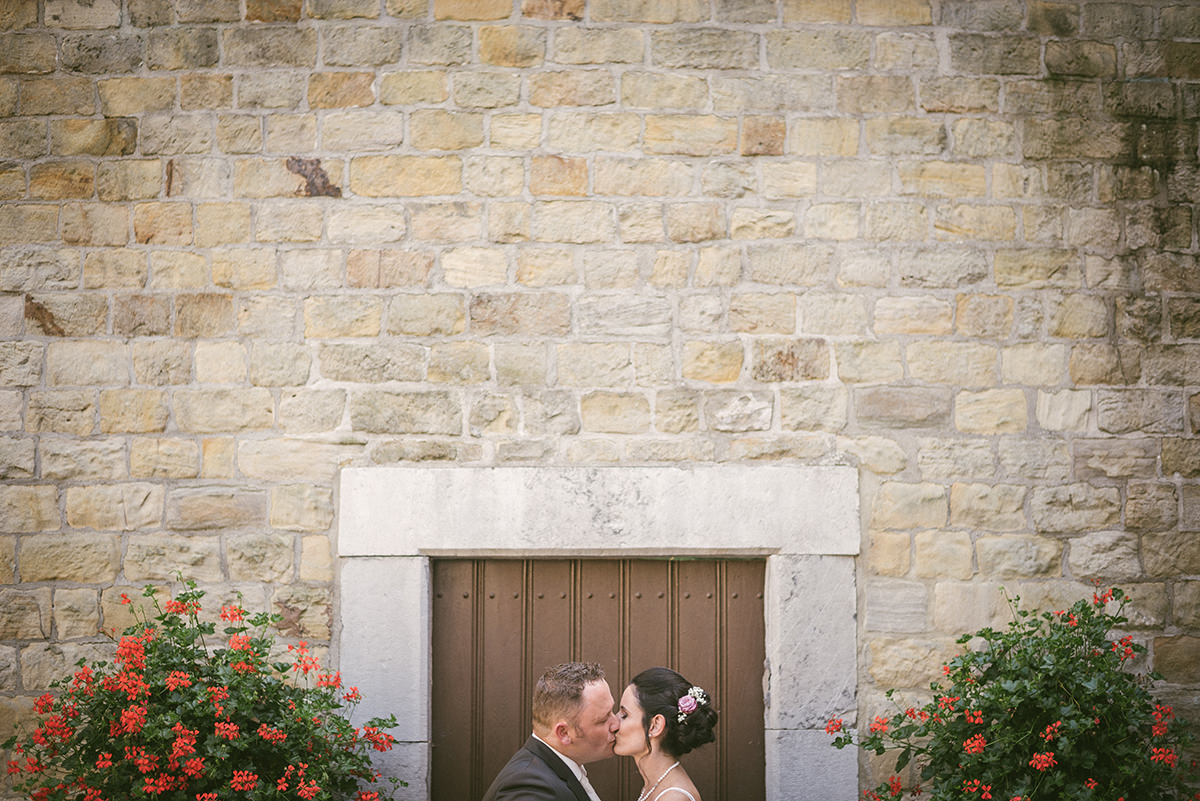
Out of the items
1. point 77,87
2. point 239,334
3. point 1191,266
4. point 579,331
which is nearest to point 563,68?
point 579,331

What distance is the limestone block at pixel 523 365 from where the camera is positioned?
390 cm

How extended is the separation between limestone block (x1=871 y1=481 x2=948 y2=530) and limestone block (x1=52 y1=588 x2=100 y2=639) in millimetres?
2823

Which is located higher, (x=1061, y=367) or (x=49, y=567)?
(x=1061, y=367)

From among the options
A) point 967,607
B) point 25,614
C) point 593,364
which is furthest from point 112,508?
point 967,607

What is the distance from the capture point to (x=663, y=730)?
→ 3.37 meters

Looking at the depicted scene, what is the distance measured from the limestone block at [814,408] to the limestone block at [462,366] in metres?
1.09

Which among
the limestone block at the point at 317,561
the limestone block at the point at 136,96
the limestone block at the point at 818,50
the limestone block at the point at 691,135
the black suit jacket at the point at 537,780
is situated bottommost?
the black suit jacket at the point at 537,780

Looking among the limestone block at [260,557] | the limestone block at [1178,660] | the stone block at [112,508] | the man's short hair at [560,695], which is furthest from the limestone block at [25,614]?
the limestone block at [1178,660]

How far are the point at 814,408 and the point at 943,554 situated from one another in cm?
69

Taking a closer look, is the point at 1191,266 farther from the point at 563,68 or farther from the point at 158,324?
the point at 158,324

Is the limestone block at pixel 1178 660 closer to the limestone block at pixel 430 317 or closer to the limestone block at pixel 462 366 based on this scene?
the limestone block at pixel 462 366

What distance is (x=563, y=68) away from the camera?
156 inches

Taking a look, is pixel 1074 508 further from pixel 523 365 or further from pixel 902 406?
pixel 523 365

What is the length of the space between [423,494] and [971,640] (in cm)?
203
